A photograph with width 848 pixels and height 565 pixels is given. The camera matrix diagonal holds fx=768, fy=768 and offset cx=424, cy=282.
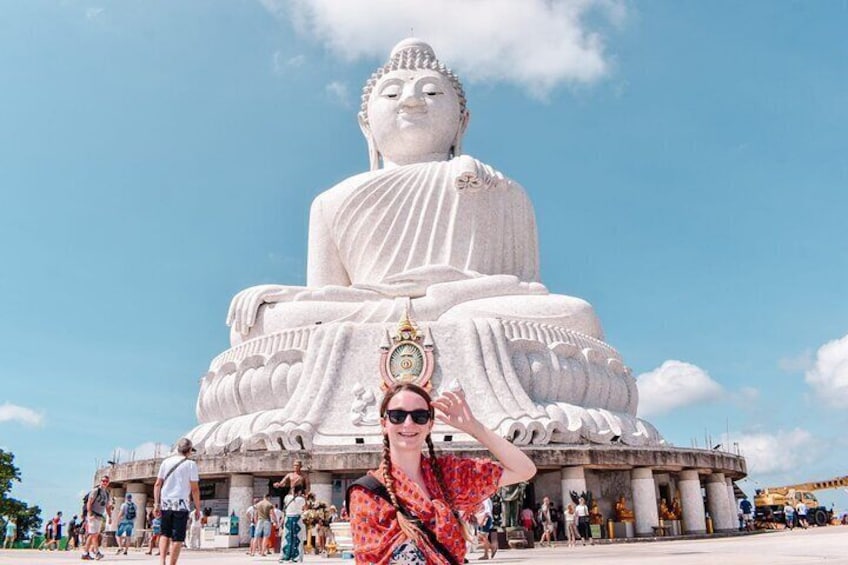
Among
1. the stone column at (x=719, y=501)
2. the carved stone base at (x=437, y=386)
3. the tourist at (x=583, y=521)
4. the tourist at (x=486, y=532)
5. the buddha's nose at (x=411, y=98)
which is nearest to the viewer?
the tourist at (x=486, y=532)

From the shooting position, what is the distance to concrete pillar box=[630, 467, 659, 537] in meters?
13.0

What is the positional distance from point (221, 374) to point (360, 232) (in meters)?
4.78

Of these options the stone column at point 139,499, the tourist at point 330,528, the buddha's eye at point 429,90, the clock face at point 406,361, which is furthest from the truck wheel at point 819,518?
the stone column at point 139,499

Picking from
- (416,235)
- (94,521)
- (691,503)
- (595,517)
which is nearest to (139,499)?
(94,521)

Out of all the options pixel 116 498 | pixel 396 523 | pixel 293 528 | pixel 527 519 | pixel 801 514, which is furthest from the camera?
pixel 801 514

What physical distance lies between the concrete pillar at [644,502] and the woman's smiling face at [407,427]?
38.1ft

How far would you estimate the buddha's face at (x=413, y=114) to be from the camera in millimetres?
19828

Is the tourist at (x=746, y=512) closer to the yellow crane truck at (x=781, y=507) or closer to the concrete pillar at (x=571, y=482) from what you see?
the yellow crane truck at (x=781, y=507)

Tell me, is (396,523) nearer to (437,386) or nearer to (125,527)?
(125,527)

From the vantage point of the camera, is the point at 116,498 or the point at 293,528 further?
the point at 116,498

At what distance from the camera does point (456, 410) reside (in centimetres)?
257

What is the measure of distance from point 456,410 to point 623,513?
37.9 feet

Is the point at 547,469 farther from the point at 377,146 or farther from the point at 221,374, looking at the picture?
the point at 377,146

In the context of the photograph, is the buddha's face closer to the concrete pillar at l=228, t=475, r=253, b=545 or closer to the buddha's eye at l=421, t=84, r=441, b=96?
the buddha's eye at l=421, t=84, r=441, b=96
